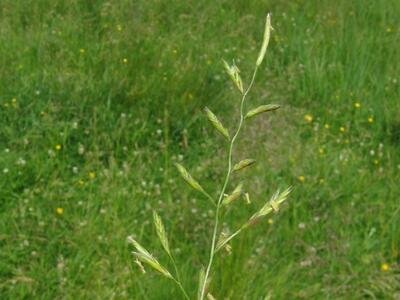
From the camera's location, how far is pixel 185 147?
353cm

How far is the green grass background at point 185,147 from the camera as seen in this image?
2797 mm

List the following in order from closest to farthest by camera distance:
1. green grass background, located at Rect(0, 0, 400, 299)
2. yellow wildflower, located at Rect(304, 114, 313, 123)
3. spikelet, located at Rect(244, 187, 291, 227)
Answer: spikelet, located at Rect(244, 187, 291, 227)
green grass background, located at Rect(0, 0, 400, 299)
yellow wildflower, located at Rect(304, 114, 313, 123)

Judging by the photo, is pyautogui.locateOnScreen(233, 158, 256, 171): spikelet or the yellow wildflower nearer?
pyautogui.locateOnScreen(233, 158, 256, 171): spikelet

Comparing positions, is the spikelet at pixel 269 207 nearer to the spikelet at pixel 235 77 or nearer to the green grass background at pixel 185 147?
the spikelet at pixel 235 77

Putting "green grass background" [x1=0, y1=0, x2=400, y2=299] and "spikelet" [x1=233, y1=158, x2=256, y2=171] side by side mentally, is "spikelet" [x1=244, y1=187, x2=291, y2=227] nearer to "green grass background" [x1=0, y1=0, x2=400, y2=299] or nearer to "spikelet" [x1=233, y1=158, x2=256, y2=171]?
"spikelet" [x1=233, y1=158, x2=256, y2=171]

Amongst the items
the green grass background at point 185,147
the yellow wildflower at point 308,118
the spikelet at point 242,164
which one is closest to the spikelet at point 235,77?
the spikelet at point 242,164

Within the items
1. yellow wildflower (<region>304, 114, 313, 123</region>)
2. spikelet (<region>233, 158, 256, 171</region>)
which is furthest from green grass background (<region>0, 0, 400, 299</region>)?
spikelet (<region>233, 158, 256, 171</region>)

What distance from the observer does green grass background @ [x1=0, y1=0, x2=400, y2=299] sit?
2.80m

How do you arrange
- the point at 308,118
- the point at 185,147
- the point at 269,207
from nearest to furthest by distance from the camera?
the point at 269,207 < the point at 185,147 < the point at 308,118

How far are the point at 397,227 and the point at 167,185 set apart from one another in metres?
Answer: 0.99

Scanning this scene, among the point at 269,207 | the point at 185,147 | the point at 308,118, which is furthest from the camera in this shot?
the point at 308,118

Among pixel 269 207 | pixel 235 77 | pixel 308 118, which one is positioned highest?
pixel 235 77

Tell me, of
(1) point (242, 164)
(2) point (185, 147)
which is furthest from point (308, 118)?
(1) point (242, 164)

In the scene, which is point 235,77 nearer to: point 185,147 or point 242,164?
point 242,164
